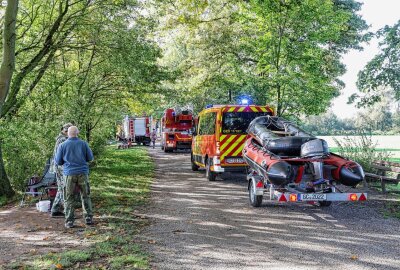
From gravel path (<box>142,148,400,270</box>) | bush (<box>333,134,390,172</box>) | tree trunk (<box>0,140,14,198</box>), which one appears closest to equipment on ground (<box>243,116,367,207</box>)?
→ gravel path (<box>142,148,400,270</box>)

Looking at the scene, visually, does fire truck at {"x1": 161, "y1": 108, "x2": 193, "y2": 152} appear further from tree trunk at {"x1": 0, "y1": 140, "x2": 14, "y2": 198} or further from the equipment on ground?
the equipment on ground

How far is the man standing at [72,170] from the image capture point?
7.85 metres

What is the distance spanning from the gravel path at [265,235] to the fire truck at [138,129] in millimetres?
29933

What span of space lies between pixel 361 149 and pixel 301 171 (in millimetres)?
6841

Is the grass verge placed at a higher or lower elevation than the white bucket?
lower

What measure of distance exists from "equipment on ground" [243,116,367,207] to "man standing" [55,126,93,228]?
3.60 m

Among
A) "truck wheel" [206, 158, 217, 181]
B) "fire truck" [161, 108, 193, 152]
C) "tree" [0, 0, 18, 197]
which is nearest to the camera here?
"tree" [0, 0, 18, 197]

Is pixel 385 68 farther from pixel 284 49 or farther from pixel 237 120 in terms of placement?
pixel 237 120

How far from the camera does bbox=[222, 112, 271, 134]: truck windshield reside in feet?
44.1

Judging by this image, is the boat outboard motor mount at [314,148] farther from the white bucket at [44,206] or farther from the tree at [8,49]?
the tree at [8,49]

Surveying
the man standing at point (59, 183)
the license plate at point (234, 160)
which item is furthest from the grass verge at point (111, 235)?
the license plate at point (234, 160)

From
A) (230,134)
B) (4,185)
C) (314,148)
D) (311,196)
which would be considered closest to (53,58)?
(4,185)

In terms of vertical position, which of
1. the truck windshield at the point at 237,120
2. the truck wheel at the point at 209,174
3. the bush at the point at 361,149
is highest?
the truck windshield at the point at 237,120

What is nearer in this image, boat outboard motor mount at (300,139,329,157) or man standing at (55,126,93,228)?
man standing at (55,126,93,228)
